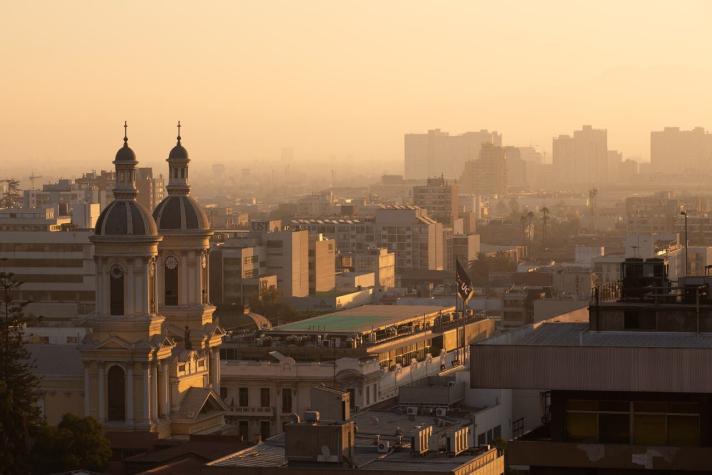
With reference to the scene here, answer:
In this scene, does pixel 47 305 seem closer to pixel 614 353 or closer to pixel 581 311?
pixel 581 311

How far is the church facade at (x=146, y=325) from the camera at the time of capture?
7994 cm

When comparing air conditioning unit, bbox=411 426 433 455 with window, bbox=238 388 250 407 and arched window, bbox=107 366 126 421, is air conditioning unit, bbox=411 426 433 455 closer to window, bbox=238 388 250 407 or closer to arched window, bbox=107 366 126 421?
arched window, bbox=107 366 126 421

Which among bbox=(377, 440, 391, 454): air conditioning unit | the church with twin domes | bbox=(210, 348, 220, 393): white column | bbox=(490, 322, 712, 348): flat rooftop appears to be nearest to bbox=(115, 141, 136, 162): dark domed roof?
the church with twin domes

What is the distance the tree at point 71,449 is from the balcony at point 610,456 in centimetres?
4087

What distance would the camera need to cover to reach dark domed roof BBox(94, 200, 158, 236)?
80.1 m

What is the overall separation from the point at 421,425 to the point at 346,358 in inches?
995

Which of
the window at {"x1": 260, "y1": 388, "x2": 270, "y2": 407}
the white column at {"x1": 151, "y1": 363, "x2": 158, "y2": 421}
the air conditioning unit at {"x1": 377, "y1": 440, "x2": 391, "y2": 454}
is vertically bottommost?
the window at {"x1": 260, "y1": 388, "x2": 270, "y2": 407}

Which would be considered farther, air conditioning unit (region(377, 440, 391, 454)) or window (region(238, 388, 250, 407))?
window (region(238, 388, 250, 407))

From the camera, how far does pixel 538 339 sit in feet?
113

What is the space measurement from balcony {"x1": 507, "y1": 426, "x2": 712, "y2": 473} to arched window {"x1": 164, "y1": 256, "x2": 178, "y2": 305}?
51717 mm

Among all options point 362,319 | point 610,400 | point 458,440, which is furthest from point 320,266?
→ point 610,400

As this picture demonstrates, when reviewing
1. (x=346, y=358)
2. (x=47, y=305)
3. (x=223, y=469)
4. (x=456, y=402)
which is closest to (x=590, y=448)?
(x=223, y=469)

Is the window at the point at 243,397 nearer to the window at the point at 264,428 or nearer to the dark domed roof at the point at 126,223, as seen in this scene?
the window at the point at 264,428

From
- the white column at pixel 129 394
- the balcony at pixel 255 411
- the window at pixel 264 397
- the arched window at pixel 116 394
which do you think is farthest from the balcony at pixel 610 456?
the window at pixel 264 397
